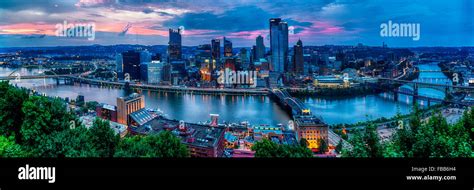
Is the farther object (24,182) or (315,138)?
(315,138)

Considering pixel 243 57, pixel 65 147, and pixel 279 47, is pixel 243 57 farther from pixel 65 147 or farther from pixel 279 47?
pixel 65 147

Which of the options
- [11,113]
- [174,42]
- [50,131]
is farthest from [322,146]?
[11,113]

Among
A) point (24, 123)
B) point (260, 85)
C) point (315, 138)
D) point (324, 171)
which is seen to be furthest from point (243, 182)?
point (260, 85)

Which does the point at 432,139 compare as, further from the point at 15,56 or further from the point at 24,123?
the point at 15,56

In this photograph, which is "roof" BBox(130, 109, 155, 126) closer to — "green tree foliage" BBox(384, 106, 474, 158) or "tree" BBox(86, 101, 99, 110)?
"tree" BBox(86, 101, 99, 110)

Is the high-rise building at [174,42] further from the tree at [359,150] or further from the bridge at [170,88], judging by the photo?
the tree at [359,150]

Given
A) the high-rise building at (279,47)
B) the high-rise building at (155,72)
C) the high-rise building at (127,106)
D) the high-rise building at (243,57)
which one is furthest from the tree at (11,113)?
the high-rise building at (243,57)
